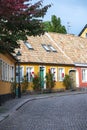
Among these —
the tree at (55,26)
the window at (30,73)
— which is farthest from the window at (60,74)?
the tree at (55,26)

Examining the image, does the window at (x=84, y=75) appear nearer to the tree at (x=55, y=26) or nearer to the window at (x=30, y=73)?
the window at (x=30, y=73)

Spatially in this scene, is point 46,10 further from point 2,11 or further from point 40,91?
point 40,91

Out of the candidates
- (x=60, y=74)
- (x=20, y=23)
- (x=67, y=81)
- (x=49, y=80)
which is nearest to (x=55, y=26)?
(x=60, y=74)

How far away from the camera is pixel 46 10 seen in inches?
795

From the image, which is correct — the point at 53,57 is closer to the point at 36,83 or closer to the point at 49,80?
the point at 49,80

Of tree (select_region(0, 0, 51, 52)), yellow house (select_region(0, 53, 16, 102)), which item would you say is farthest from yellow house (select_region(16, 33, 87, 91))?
tree (select_region(0, 0, 51, 52))

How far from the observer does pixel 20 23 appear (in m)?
20.2

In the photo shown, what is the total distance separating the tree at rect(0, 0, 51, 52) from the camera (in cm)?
1871

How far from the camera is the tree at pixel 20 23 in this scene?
1871cm

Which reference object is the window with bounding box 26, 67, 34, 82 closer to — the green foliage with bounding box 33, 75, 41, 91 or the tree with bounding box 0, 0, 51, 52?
the green foliage with bounding box 33, 75, 41, 91

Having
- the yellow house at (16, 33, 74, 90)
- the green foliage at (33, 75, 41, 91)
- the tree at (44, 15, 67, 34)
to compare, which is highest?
the tree at (44, 15, 67, 34)

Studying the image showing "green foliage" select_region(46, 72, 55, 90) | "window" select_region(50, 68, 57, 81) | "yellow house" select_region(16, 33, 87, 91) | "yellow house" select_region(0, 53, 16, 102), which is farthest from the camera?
"window" select_region(50, 68, 57, 81)

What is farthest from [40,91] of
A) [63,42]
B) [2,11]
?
[2,11]

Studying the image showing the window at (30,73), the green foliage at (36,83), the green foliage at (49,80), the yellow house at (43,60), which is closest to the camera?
the green foliage at (36,83)
